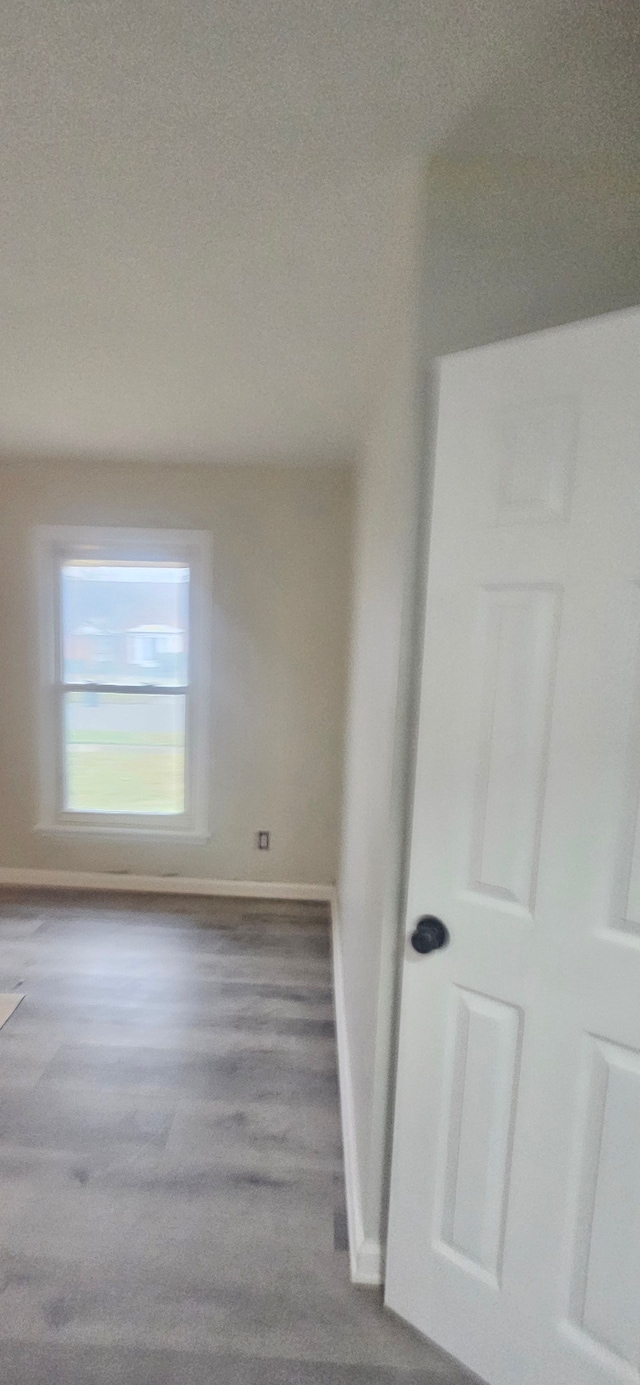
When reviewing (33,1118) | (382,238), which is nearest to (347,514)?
(382,238)

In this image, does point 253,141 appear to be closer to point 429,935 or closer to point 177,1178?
point 429,935

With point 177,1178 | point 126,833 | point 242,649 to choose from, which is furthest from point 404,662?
point 126,833

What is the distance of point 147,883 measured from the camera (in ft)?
11.4

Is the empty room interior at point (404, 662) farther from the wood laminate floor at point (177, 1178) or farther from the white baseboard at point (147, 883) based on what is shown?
the white baseboard at point (147, 883)

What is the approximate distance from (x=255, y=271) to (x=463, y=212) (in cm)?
52

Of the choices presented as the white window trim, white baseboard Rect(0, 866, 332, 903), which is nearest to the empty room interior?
the white window trim

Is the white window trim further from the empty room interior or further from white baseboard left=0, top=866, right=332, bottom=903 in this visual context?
the empty room interior

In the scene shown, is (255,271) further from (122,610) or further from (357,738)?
(122,610)

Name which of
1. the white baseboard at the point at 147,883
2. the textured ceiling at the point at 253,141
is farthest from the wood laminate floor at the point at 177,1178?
the textured ceiling at the point at 253,141

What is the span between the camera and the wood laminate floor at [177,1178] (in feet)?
4.25

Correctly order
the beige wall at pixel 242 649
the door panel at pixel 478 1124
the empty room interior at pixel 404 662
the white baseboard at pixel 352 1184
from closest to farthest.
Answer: the empty room interior at pixel 404 662 < the door panel at pixel 478 1124 < the white baseboard at pixel 352 1184 < the beige wall at pixel 242 649

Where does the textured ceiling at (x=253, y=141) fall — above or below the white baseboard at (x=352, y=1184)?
above

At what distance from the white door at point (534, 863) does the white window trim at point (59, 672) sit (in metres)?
2.30

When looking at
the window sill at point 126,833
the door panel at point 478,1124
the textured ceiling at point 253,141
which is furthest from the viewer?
→ the window sill at point 126,833
